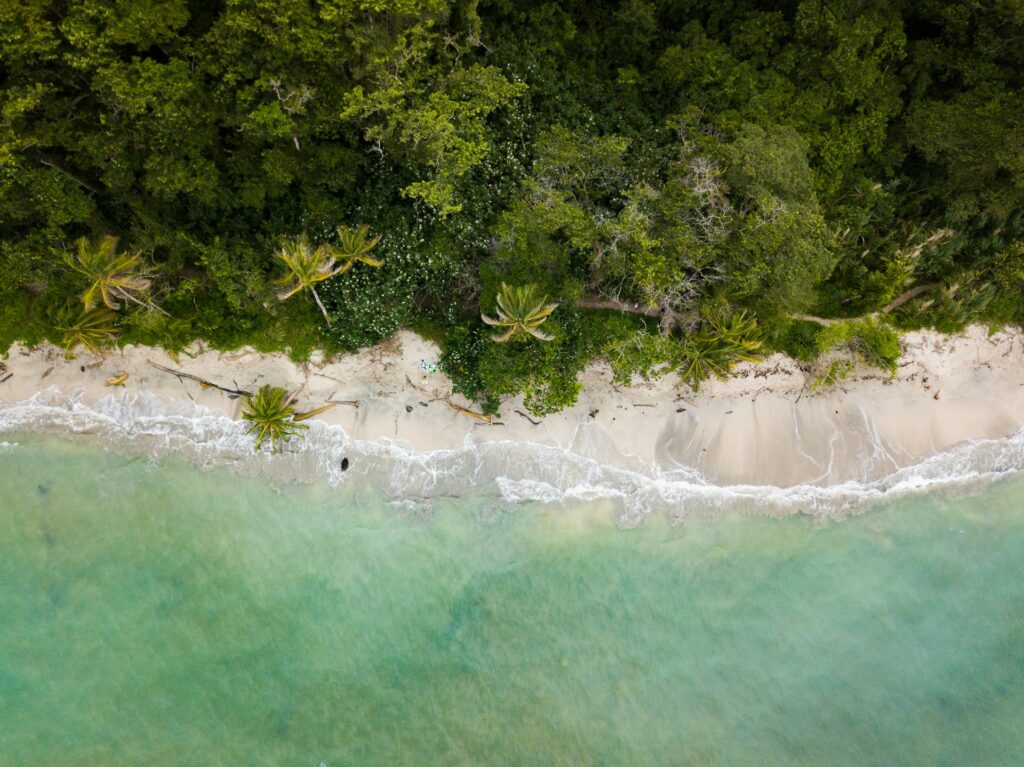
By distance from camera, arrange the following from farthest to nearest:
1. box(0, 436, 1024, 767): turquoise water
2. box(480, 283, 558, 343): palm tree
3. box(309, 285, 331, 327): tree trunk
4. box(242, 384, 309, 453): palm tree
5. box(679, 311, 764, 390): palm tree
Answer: box(0, 436, 1024, 767): turquoise water → box(242, 384, 309, 453): palm tree → box(679, 311, 764, 390): palm tree → box(309, 285, 331, 327): tree trunk → box(480, 283, 558, 343): palm tree

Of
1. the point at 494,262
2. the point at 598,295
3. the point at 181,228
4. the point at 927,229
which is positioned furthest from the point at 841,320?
the point at 181,228

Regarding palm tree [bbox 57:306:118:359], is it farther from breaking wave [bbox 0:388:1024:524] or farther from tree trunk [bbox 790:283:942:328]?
tree trunk [bbox 790:283:942:328]

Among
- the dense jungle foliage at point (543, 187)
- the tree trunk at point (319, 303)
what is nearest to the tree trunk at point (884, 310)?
the dense jungle foliage at point (543, 187)

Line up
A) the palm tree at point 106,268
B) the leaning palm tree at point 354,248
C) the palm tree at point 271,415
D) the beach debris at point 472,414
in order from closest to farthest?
the palm tree at point 106,268 < the leaning palm tree at point 354,248 < the palm tree at point 271,415 < the beach debris at point 472,414

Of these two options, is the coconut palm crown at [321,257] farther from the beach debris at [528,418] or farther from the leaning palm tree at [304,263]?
the beach debris at [528,418]

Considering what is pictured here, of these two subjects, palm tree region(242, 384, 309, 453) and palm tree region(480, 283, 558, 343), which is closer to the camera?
palm tree region(480, 283, 558, 343)

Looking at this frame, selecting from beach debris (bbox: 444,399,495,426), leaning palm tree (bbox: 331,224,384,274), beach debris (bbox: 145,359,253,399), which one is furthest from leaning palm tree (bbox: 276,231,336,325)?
beach debris (bbox: 444,399,495,426)

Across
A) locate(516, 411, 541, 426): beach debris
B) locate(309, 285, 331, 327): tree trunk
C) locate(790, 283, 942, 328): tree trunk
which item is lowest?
locate(516, 411, 541, 426): beach debris
